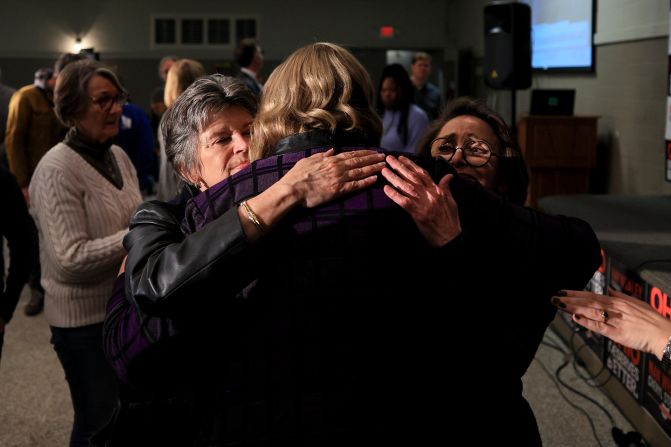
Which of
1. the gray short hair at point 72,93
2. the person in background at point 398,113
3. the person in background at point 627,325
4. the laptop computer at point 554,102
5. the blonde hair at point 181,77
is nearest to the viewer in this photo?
the person in background at point 627,325

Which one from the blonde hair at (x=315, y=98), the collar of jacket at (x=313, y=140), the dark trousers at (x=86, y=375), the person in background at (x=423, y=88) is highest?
the person in background at (x=423, y=88)

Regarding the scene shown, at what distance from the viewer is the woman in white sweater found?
202cm

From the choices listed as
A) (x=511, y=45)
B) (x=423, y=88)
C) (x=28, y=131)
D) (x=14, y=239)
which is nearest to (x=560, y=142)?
(x=511, y=45)

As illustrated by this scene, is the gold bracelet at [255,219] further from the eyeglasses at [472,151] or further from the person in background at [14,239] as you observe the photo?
the person in background at [14,239]

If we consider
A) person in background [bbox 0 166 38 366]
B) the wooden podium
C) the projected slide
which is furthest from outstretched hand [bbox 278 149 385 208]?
the projected slide

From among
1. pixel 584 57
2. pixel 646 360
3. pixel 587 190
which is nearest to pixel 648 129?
pixel 587 190

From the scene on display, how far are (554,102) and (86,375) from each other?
4795mm

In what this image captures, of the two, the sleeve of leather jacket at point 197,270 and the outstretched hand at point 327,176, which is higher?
the outstretched hand at point 327,176

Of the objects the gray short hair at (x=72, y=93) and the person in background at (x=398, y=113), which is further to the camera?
the person in background at (x=398, y=113)

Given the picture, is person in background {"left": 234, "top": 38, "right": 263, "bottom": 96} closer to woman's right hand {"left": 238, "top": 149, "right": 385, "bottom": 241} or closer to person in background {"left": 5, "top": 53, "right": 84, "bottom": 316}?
person in background {"left": 5, "top": 53, "right": 84, "bottom": 316}

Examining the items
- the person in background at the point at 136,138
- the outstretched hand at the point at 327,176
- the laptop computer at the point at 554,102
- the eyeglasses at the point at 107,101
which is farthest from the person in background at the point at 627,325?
the laptop computer at the point at 554,102

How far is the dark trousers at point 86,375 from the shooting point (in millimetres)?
2090

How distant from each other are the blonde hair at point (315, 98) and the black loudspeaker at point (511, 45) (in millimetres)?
4896

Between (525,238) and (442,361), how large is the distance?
0.25 metres
